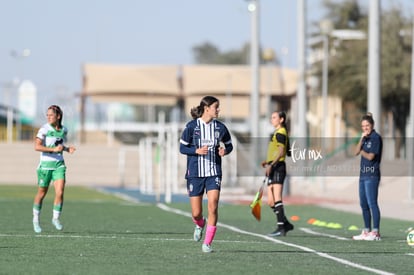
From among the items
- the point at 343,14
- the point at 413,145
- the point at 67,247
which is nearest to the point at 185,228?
the point at 67,247

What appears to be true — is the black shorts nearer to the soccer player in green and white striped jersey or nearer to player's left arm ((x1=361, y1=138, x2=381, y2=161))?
player's left arm ((x1=361, y1=138, x2=381, y2=161))

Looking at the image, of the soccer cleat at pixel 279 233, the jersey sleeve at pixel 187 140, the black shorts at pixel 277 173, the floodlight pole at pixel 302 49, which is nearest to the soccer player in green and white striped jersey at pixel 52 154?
the black shorts at pixel 277 173

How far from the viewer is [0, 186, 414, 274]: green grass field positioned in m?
13.5

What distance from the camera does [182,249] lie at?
16.1 m

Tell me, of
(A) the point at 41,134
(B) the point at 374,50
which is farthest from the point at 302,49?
(A) the point at 41,134

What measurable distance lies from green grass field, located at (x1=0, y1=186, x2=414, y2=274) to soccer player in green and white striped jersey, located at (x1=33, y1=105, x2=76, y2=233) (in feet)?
2.06

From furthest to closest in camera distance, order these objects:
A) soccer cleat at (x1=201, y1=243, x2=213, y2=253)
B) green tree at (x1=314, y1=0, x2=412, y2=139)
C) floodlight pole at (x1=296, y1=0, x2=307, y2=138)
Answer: green tree at (x1=314, y1=0, x2=412, y2=139), floodlight pole at (x1=296, y1=0, x2=307, y2=138), soccer cleat at (x1=201, y1=243, x2=213, y2=253)

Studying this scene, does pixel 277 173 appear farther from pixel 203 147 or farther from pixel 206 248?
pixel 206 248

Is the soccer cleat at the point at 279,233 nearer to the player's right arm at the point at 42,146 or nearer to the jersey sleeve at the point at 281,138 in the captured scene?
the jersey sleeve at the point at 281,138

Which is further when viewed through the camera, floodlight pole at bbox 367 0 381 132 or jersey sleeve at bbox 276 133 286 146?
floodlight pole at bbox 367 0 381 132

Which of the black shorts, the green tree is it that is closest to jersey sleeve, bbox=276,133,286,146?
the black shorts

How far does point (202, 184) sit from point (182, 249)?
0.95 metres

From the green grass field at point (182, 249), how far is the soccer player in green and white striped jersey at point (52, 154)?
0.63 m

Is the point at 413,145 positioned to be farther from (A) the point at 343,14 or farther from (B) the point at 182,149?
(A) the point at 343,14
